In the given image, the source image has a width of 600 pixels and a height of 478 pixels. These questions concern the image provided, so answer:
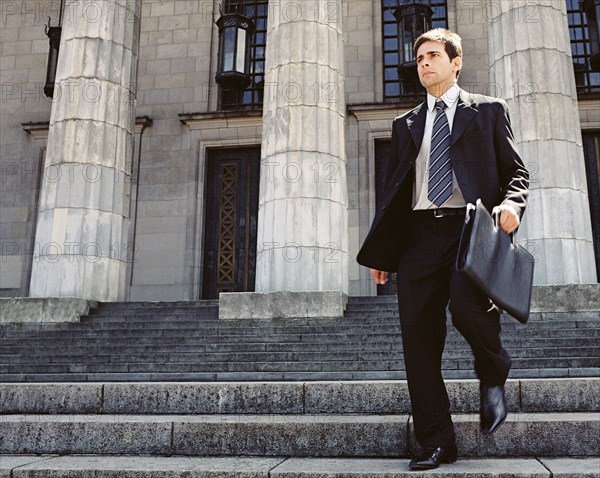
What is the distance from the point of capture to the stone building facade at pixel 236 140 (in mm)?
12000

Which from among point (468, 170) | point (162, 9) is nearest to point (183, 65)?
point (162, 9)

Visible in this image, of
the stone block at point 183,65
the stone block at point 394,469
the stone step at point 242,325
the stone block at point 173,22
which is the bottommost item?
the stone block at point 394,469

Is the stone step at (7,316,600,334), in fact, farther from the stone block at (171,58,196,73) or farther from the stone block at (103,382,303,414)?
the stone block at (171,58,196,73)

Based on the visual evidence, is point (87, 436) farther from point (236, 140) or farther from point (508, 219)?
point (236, 140)

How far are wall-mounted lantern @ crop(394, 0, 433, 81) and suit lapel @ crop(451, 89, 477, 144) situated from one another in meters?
13.9

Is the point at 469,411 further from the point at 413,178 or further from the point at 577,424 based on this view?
the point at 413,178

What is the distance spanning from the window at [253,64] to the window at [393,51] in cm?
374

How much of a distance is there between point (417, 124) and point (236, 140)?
14.9 meters

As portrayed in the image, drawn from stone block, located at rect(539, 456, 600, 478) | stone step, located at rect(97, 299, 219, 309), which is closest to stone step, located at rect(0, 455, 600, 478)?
stone block, located at rect(539, 456, 600, 478)

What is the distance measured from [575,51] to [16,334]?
1643 cm

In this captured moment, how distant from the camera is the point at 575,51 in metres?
18.1

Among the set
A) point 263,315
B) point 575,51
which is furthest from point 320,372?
point 575,51

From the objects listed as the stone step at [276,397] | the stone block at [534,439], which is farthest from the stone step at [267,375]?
the stone block at [534,439]

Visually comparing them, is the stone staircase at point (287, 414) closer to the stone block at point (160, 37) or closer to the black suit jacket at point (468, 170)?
the black suit jacket at point (468, 170)
